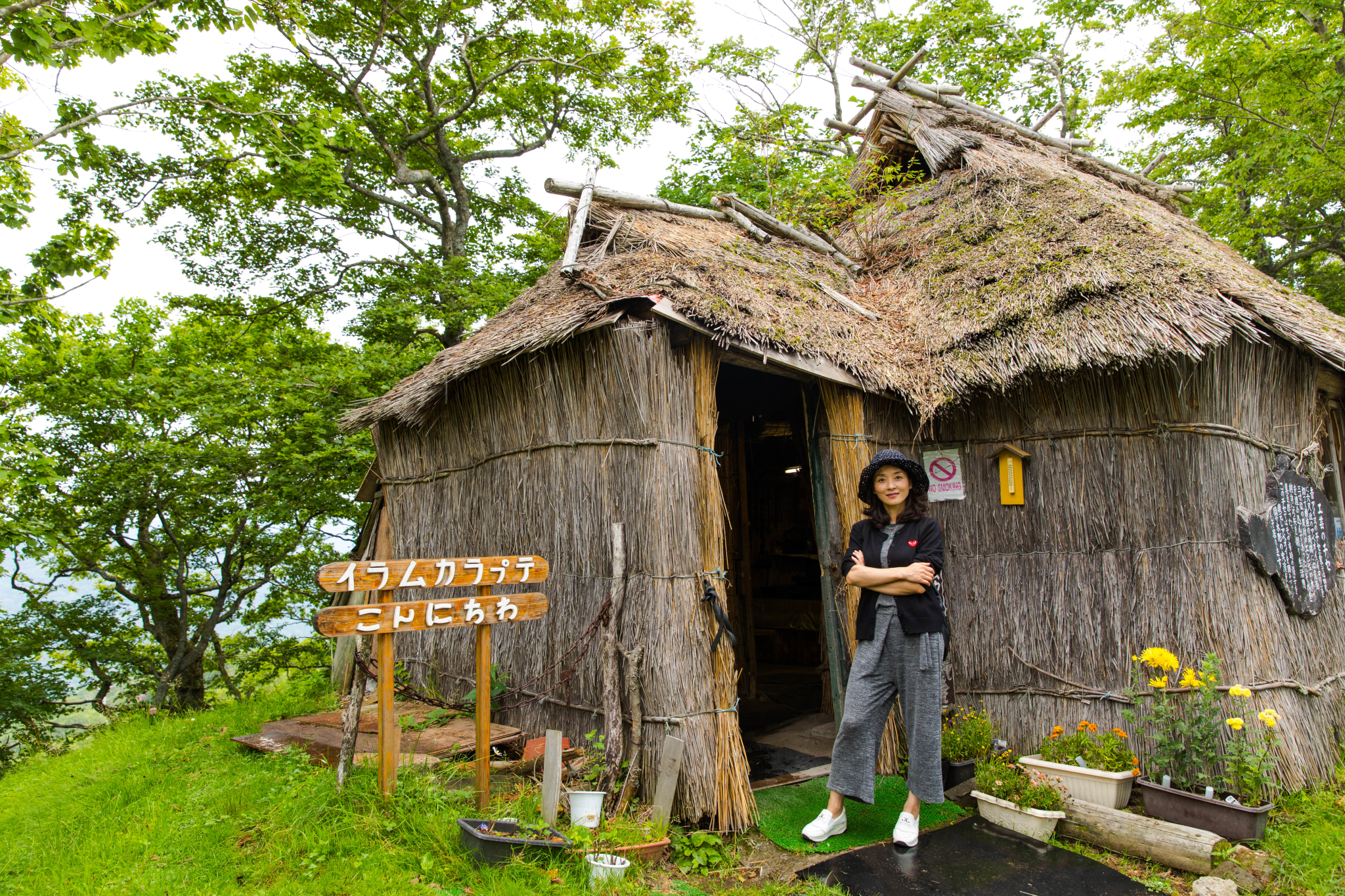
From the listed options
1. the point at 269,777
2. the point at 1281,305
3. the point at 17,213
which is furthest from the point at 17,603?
the point at 1281,305

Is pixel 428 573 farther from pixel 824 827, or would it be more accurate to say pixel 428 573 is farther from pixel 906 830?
pixel 906 830

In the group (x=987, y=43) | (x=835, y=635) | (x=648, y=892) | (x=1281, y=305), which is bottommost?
(x=648, y=892)

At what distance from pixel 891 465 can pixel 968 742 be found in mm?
2224

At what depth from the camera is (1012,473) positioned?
4805mm

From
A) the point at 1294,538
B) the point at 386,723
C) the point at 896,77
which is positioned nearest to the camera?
the point at 386,723

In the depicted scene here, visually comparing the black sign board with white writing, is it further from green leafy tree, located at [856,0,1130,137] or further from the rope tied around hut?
green leafy tree, located at [856,0,1130,137]

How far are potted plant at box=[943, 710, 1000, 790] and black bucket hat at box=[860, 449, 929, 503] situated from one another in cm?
192

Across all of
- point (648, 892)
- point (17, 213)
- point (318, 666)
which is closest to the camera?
point (648, 892)

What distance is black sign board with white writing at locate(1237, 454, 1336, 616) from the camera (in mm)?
4250

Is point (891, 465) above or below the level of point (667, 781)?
above

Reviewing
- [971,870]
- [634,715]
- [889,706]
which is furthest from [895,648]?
[634,715]

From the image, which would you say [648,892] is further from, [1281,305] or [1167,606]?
[1281,305]

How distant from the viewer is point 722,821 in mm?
3598

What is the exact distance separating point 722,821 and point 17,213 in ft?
22.0
